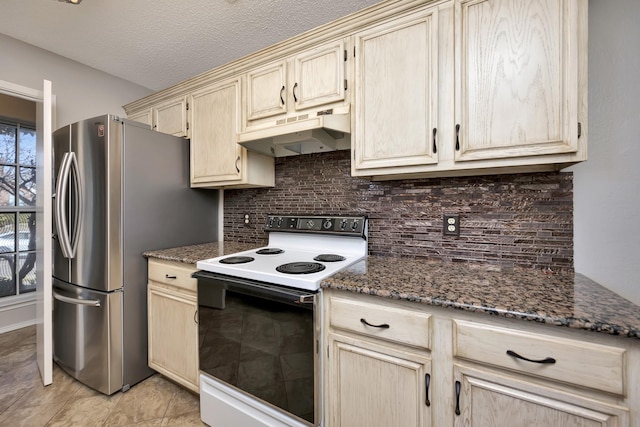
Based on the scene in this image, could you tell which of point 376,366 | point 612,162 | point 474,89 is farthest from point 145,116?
point 612,162

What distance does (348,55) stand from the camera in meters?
1.50

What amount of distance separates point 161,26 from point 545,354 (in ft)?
9.06

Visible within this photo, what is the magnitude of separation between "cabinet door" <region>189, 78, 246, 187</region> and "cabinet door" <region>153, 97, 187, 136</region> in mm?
99

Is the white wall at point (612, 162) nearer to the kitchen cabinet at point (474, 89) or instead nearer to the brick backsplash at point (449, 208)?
the brick backsplash at point (449, 208)

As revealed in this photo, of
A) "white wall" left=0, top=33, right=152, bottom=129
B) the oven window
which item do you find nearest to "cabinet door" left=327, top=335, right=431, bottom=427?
the oven window

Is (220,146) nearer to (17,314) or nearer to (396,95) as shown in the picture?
(396,95)

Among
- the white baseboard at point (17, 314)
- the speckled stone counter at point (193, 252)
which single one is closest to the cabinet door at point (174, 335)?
the speckled stone counter at point (193, 252)

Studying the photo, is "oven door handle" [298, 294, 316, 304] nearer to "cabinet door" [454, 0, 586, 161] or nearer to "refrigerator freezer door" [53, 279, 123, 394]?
"cabinet door" [454, 0, 586, 161]

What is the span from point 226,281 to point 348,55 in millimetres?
1401

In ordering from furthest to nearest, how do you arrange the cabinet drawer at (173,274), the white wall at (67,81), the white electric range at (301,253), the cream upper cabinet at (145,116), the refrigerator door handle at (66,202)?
the cream upper cabinet at (145,116), the white wall at (67,81), the refrigerator door handle at (66,202), the cabinet drawer at (173,274), the white electric range at (301,253)

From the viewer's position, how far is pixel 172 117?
89.5 inches

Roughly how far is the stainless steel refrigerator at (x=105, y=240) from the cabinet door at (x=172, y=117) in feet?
1.04

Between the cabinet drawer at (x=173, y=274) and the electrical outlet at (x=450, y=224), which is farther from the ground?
the electrical outlet at (x=450, y=224)

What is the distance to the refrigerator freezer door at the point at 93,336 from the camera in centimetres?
171
